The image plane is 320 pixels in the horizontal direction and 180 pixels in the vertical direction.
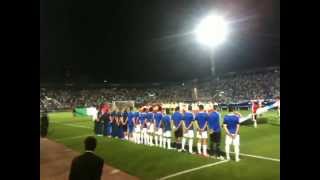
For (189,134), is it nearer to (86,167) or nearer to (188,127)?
(188,127)

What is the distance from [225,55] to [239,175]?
157 cm

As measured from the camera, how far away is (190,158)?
222 inches

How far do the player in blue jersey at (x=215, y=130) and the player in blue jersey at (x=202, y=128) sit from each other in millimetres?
74

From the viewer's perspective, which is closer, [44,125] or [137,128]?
[44,125]

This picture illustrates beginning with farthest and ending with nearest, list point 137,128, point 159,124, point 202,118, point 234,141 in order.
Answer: point 159,124 → point 137,128 → point 202,118 → point 234,141

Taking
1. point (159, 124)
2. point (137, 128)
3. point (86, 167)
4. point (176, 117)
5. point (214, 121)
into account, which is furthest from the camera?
point (159, 124)

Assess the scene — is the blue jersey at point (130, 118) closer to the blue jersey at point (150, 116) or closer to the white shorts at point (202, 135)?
the blue jersey at point (150, 116)

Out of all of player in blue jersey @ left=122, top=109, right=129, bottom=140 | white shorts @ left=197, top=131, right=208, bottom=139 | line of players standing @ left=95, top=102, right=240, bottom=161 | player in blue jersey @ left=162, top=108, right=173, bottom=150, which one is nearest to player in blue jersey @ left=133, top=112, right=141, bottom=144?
line of players standing @ left=95, top=102, right=240, bottom=161

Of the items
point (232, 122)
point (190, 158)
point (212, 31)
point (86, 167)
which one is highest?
point (212, 31)

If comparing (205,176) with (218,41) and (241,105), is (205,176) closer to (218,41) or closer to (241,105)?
(241,105)

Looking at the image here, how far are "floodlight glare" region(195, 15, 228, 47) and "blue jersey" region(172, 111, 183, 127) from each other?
1.14 meters

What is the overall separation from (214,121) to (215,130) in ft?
0.47

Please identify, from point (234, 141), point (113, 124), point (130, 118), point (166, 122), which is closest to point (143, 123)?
point (130, 118)
